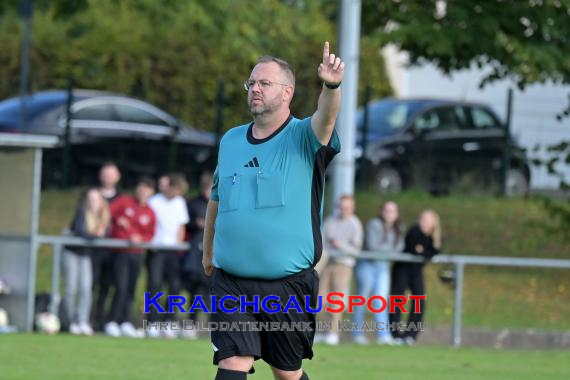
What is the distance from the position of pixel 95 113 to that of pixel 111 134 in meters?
0.51

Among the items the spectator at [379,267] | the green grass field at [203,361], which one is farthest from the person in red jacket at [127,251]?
the spectator at [379,267]

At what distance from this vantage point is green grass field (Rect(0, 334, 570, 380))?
12.1 m

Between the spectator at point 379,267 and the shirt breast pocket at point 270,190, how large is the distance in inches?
338

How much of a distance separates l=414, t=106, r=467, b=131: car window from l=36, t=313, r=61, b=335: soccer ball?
33.1ft

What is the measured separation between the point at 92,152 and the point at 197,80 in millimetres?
4327

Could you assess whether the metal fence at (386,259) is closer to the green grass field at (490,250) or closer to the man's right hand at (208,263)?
the green grass field at (490,250)

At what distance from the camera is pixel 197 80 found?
27.1 m

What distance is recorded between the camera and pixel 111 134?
23.8 meters

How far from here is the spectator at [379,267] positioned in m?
16.4

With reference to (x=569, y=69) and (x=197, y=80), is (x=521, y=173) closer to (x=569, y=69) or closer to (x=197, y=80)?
(x=569, y=69)

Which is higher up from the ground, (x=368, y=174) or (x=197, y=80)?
(x=197, y=80)

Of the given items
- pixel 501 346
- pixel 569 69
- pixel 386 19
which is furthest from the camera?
pixel 386 19

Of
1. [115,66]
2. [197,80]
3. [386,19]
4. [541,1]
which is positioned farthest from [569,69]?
[115,66]

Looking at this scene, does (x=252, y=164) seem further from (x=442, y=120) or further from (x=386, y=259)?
(x=442, y=120)
